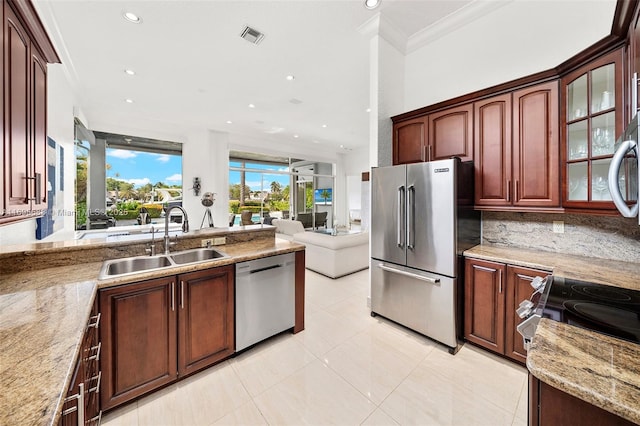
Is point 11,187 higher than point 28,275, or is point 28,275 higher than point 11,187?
point 11,187

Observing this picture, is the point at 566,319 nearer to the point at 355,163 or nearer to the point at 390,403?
the point at 390,403

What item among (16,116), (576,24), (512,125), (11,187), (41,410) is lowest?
(41,410)

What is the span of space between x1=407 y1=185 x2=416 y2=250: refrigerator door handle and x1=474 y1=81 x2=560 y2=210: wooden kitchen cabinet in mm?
640

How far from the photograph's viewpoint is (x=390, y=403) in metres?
1.75

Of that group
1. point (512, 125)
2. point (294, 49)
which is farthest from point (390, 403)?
point (294, 49)

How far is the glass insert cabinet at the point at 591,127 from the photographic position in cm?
165

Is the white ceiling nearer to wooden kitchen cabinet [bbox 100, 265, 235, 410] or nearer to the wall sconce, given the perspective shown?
the wall sconce

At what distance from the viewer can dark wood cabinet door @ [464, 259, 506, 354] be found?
83.6 inches

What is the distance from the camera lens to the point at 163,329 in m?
1.80

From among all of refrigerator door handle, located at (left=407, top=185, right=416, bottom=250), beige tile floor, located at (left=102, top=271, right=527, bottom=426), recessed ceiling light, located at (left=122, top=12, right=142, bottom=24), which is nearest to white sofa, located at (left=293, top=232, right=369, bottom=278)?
beige tile floor, located at (left=102, top=271, right=527, bottom=426)

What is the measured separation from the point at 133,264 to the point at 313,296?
2168 mm

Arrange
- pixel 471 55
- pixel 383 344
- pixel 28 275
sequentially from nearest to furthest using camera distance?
1. pixel 28 275
2. pixel 383 344
3. pixel 471 55

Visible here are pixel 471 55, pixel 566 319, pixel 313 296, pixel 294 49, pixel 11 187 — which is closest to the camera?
pixel 566 319

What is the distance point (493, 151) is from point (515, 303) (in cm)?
135
